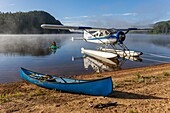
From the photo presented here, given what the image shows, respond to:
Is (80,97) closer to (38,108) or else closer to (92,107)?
(92,107)

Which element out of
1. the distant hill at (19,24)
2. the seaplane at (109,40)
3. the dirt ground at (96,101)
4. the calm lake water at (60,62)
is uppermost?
the distant hill at (19,24)

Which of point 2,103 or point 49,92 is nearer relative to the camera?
point 2,103

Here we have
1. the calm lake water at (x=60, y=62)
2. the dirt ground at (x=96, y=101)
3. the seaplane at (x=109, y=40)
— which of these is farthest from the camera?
the seaplane at (x=109, y=40)

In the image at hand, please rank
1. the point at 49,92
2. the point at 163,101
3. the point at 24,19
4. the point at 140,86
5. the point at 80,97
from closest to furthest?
the point at 163,101 < the point at 80,97 < the point at 49,92 < the point at 140,86 < the point at 24,19

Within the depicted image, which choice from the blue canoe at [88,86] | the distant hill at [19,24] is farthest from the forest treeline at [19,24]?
the blue canoe at [88,86]

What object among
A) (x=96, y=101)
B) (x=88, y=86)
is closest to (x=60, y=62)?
(x=88, y=86)

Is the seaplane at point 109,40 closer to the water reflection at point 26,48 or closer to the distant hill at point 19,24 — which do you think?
the water reflection at point 26,48

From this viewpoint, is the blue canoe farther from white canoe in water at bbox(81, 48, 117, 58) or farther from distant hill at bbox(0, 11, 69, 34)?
distant hill at bbox(0, 11, 69, 34)

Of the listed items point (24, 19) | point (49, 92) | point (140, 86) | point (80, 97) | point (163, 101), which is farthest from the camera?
point (24, 19)

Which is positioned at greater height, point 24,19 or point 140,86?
point 24,19

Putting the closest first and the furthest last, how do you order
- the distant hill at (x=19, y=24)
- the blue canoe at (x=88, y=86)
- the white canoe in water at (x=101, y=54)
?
1. the blue canoe at (x=88, y=86)
2. the white canoe in water at (x=101, y=54)
3. the distant hill at (x=19, y=24)

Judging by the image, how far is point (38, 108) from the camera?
621 centimetres

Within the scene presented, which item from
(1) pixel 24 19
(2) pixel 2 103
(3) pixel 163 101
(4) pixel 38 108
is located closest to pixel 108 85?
(3) pixel 163 101

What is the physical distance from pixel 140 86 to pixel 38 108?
176 inches
